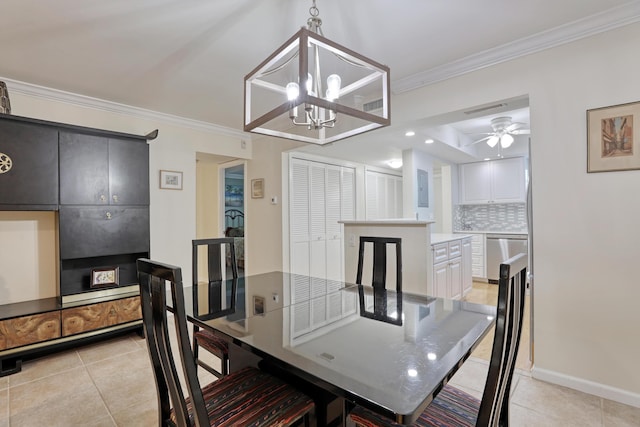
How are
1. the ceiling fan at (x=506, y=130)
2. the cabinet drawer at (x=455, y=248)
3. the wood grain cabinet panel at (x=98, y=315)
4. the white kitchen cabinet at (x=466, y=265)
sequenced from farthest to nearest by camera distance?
the white kitchen cabinet at (x=466, y=265) < the ceiling fan at (x=506, y=130) < the cabinet drawer at (x=455, y=248) < the wood grain cabinet panel at (x=98, y=315)

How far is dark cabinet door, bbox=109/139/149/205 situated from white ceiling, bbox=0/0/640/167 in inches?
22.5

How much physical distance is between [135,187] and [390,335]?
3.01m

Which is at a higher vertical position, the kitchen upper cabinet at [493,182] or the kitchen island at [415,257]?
the kitchen upper cabinet at [493,182]

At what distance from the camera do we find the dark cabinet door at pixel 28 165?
8.40ft

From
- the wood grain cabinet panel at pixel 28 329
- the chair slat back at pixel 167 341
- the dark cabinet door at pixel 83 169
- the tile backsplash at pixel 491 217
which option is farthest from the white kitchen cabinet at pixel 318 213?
the chair slat back at pixel 167 341

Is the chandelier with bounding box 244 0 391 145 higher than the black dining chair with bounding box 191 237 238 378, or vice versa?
the chandelier with bounding box 244 0 391 145

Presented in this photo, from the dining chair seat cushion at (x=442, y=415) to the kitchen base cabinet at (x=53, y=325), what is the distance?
110 inches

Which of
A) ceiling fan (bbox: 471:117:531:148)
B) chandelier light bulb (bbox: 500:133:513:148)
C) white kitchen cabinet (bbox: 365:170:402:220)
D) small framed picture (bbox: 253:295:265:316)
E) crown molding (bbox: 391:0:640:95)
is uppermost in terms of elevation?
crown molding (bbox: 391:0:640:95)

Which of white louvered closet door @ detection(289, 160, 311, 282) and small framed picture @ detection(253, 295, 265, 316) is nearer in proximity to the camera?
small framed picture @ detection(253, 295, 265, 316)

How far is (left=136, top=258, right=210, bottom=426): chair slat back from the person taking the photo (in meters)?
1.00

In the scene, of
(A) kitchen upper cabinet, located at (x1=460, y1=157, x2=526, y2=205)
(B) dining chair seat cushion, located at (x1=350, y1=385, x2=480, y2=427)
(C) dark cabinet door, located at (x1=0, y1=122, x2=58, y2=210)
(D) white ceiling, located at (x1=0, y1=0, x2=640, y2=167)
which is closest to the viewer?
(B) dining chair seat cushion, located at (x1=350, y1=385, x2=480, y2=427)

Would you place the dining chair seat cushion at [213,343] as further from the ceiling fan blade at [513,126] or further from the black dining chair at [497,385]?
the ceiling fan blade at [513,126]

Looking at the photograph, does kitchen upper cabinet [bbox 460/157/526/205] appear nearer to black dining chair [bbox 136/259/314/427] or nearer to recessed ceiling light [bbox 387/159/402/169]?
recessed ceiling light [bbox 387/159/402/169]

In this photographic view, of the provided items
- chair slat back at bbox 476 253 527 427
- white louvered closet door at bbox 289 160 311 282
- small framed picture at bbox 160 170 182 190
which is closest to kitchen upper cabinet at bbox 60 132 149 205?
small framed picture at bbox 160 170 182 190
